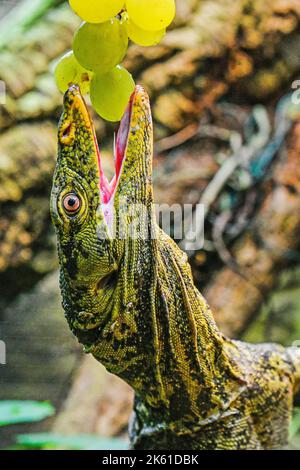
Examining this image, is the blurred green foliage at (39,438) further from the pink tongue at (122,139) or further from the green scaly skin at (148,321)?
the pink tongue at (122,139)

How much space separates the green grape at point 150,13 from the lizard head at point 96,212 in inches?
4.0

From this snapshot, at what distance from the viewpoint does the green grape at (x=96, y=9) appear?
0.43 meters

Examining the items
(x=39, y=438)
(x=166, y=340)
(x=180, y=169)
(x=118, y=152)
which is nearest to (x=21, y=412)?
(x=39, y=438)

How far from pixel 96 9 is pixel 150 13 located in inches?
1.6

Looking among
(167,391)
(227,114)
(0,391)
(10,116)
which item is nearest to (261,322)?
(227,114)

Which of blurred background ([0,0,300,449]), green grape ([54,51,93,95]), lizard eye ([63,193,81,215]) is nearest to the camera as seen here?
green grape ([54,51,93,95])

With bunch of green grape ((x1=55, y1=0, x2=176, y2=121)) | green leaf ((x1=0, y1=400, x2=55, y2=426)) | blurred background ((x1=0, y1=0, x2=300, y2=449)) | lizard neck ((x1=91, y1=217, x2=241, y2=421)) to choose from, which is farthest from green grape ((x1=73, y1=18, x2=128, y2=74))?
blurred background ((x1=0, y1=0, x2=300, y2=449))

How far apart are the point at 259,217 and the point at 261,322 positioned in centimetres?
36

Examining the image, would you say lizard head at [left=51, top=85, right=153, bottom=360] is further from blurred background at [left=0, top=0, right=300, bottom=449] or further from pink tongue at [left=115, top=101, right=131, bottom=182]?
blurred background at [left=0, top=0, right=300, bottom=449]

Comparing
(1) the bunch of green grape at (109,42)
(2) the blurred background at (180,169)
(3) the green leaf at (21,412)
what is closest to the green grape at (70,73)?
(1) the bunch of green grape at (109,42)

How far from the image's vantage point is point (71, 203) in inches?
25.9

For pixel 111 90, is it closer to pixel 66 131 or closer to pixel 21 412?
pixel 66 131

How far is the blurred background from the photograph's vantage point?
4.59 feet

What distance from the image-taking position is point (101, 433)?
1.32 metres
